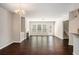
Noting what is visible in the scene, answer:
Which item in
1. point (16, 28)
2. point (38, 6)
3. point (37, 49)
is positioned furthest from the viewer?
point (16, 28)

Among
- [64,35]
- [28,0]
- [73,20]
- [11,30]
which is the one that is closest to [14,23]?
[11,30]

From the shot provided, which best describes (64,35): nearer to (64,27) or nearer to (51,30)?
(64,27)

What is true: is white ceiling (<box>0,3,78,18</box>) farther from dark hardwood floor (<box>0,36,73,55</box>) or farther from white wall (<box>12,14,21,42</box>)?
dark hardwood floor (<box>0,36,73,55</box>)

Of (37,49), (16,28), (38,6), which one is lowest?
(37,49)

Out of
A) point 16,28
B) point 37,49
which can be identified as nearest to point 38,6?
point 37,49

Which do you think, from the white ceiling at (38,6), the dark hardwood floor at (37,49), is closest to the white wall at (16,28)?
the dark hardwood floor at (37,49)

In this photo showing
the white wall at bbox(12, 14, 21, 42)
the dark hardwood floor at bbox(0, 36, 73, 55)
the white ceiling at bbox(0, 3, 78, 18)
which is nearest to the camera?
the dark hardwood floor at bbox(0, 36, 73, 55)

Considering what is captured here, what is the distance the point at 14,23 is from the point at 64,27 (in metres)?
4.51

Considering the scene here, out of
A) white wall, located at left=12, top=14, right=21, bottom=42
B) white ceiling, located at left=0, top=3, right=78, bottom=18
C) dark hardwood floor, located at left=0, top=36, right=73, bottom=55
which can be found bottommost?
dark hardwood floor, located at left=0, top=36, right=73, bottom=55

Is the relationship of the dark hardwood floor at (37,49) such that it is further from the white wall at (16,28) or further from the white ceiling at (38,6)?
the white ceiling at (38,6)

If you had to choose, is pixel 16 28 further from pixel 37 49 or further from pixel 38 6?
pixel 38 6

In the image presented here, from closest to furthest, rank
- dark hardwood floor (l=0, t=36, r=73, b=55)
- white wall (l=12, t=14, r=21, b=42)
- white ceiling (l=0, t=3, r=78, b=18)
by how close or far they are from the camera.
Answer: dark hardwood floor (l=0, t=36, r=73, b=55) < white ceiling (l=0, t=3, r=78, b=18) < white wall (l=12, t=14, r=21, b=42)

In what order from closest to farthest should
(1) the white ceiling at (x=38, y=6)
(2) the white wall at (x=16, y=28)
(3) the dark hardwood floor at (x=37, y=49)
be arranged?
1. (3) the dark hardwood floor at (x=37, y=49)
2. (1) the white ceiling at (x=38, y=6)
3. (2) the white wall at (x=16, y=28)

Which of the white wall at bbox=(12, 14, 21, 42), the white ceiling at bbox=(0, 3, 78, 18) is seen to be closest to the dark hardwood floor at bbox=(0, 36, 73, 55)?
the white wall at bbox=(12, 14, 21, 42)
